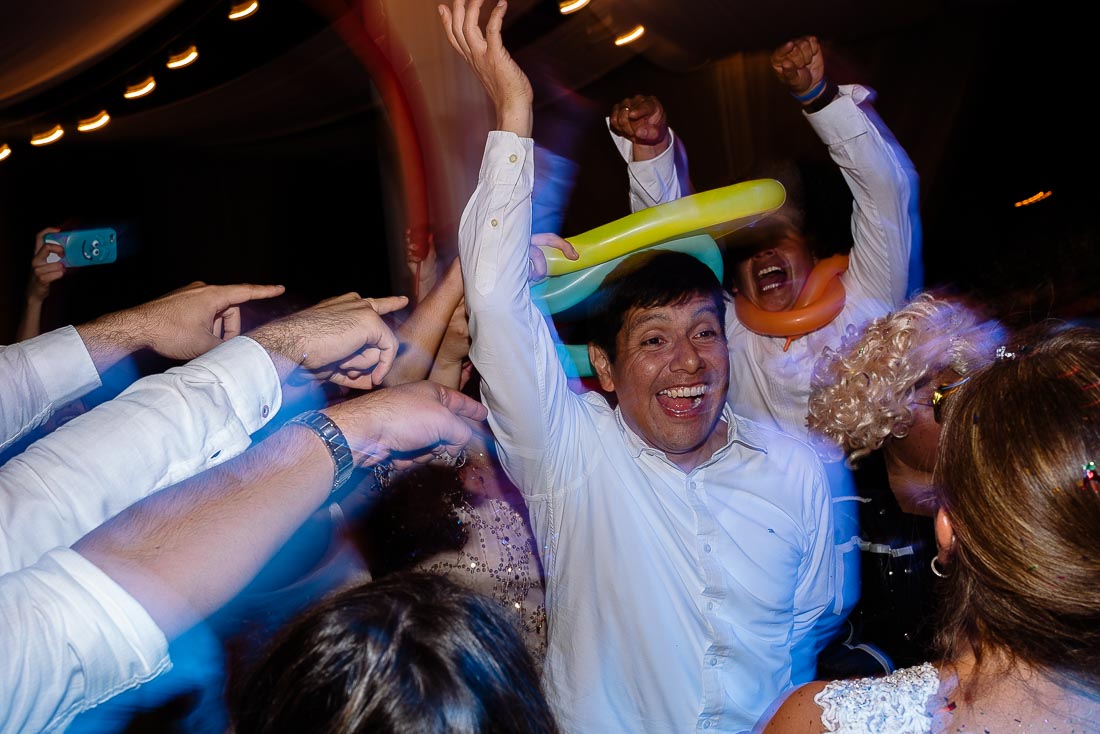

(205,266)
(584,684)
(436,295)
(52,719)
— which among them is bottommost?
(584,684)

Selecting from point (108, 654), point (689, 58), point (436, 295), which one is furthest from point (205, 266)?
point (108, 654)

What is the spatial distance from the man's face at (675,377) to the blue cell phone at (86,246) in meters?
1.52

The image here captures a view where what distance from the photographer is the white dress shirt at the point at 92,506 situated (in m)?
0.71

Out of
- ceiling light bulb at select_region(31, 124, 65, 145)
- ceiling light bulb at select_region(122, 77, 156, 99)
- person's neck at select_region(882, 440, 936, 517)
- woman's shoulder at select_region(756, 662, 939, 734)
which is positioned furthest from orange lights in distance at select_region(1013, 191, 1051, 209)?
ceiling light bulb at select_region(31, 124, 65, 145)

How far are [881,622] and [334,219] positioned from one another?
713 centimetres

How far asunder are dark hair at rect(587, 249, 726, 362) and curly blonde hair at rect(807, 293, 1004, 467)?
1.58 feet

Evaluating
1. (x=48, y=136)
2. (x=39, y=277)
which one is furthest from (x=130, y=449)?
(x=48, y=136)

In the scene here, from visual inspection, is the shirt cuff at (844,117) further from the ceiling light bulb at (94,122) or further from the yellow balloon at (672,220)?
the ceiling light bulb at (94,122)

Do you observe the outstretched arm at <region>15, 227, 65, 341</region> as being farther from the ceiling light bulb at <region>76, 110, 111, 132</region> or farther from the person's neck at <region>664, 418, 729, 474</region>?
the ceiling light bulb at <region>76, 110, 111, 132</region>

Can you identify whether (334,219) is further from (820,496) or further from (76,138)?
(820,496)

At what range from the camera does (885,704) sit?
112cm

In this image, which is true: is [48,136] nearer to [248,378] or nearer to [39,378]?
[39,378]

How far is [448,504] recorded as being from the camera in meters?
1.88

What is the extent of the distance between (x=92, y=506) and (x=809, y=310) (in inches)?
104
